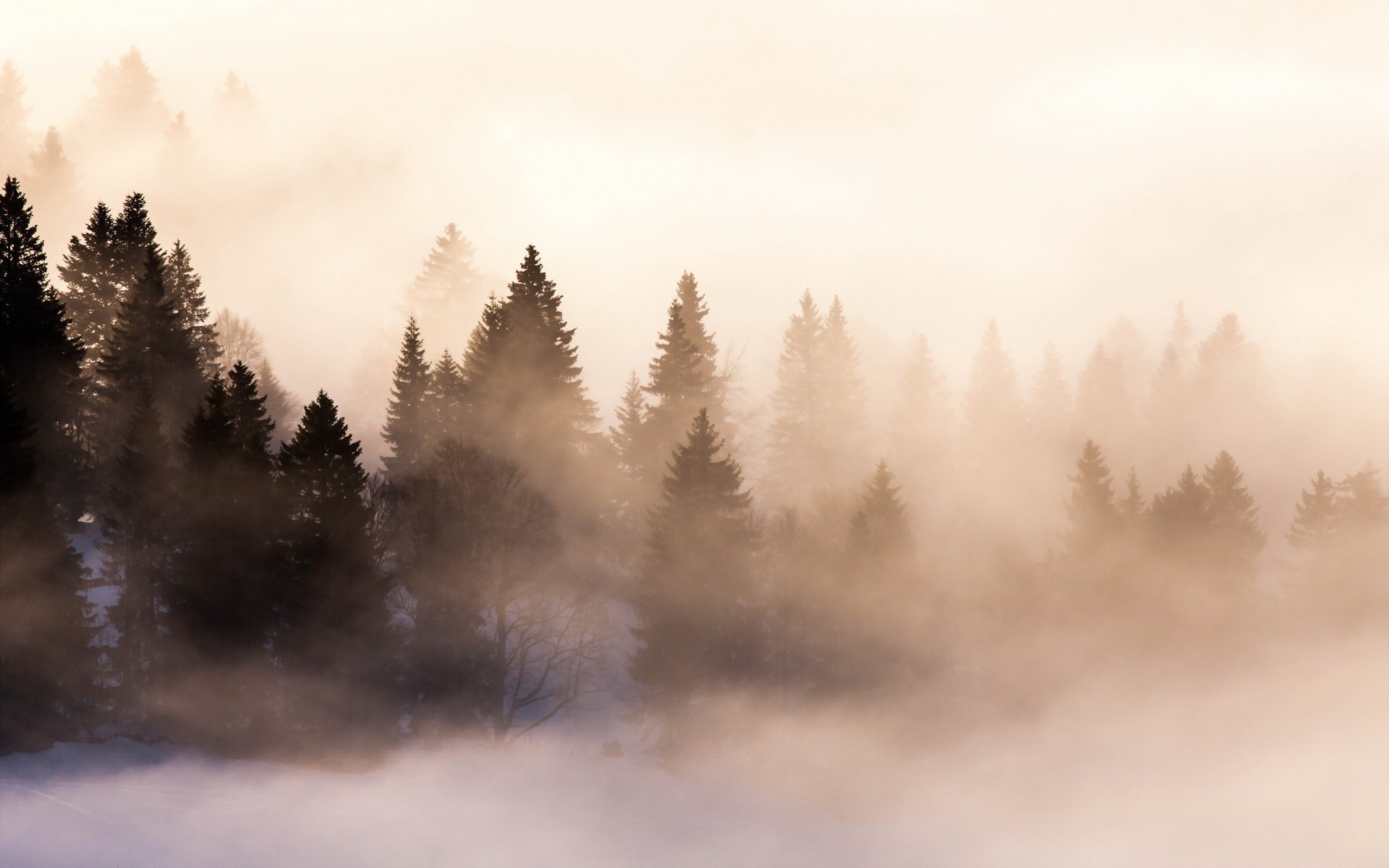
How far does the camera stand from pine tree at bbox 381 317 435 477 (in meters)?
50.8

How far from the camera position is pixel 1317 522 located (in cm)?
7244

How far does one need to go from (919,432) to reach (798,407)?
1725cm

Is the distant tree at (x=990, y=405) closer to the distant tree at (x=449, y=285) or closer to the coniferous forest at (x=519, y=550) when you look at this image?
the coniferous forest at (x=519, y=550)

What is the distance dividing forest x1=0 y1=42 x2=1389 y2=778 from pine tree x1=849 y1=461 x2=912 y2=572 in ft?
0.54

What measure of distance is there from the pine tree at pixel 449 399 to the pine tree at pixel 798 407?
24.7m

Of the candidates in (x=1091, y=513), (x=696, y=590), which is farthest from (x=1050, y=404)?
(x=696, y=590)

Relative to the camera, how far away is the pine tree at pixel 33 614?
3194 cm

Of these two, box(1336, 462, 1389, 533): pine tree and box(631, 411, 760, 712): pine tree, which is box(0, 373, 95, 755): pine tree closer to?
box(631, 411, 760, 712): pine tree

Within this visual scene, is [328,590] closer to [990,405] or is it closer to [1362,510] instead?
[990,405]

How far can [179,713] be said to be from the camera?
35.0m

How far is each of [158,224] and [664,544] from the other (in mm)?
79300

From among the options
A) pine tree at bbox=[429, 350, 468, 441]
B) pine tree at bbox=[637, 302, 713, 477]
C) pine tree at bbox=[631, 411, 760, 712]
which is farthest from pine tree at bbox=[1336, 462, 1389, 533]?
pine tree at bbox=[429, 350, 468, 441]

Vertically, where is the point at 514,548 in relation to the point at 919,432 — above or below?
below

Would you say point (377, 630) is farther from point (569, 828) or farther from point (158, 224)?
point (158, 224)
